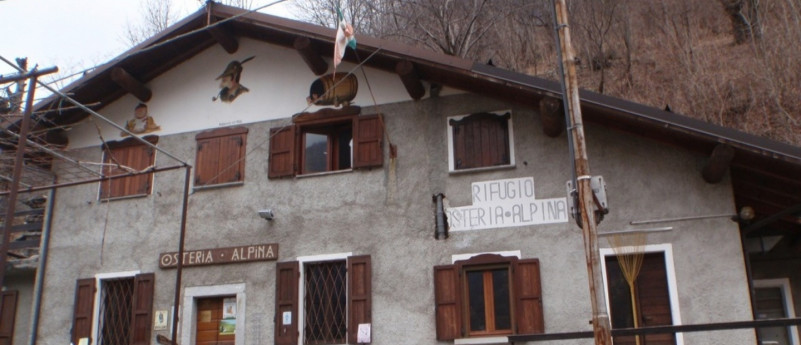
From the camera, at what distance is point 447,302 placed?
427 inches

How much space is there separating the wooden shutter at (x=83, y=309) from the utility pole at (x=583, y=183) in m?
8.42

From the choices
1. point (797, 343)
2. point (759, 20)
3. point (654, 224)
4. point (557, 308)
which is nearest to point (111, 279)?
point (557, 308)

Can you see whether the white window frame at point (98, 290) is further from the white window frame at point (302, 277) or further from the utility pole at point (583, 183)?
the utility pole at point (583, 183)

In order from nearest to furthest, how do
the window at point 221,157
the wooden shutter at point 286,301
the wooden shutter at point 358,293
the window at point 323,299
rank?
the wooden shutter at point 358,293 → the window at point 323,299 → the wooden shutter at point 286,301 → the window at point 221,157

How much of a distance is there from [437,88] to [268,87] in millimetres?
2960

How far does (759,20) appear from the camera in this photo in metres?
21.5

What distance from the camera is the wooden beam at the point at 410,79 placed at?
11562mm

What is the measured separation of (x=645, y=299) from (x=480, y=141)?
3234 mm

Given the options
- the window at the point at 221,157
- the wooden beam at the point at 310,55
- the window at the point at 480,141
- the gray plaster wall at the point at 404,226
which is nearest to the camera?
the gray plaster wall at the point at 404,226

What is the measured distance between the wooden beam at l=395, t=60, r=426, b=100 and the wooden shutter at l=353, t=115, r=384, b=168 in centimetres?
65

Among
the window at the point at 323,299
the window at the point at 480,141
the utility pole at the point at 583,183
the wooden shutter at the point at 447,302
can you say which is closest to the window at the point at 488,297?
the wooden shutter at the point at 447,302

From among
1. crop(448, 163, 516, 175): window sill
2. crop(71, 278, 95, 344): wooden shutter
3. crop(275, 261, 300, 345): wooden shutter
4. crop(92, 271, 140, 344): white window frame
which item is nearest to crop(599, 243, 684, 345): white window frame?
crop(448, 163, 516, 175): window sill

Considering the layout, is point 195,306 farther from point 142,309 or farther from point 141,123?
point 141,123

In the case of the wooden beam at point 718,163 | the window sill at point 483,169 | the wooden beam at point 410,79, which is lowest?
the wooden beam at point 718,163
